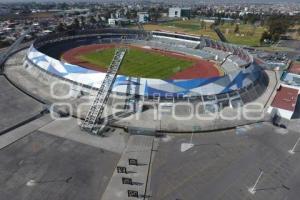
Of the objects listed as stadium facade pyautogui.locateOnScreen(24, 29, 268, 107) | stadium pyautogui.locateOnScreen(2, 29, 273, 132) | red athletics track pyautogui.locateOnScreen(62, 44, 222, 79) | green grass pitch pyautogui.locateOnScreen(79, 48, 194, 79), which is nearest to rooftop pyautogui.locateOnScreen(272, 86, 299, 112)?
stadium pyautogui.locateOnScreen(2, 29, 273, 132)

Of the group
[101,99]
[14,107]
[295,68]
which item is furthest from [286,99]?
[14,107]

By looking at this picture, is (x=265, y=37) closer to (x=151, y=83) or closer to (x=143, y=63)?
(x=143, y=63)

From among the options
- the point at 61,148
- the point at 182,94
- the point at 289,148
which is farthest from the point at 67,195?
the point at 289,148

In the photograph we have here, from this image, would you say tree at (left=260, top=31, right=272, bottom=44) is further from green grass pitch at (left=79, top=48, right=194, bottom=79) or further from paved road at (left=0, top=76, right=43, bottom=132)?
paved road at (left=0, top=76, right=43, bottom=132)

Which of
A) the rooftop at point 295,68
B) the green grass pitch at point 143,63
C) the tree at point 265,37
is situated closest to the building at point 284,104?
the green grass pitch at point 143,63

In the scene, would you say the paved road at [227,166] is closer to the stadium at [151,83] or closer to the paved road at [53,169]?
the stadium at [151,83]

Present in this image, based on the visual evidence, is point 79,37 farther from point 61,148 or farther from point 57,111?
point 61,148

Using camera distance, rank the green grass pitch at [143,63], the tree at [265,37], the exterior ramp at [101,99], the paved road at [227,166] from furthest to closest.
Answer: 1. the tree at [265,37]
2. the green grass pitch at [143,63]
3. the exterior ramp at [101,99]
4. the paved road at [227,166]
